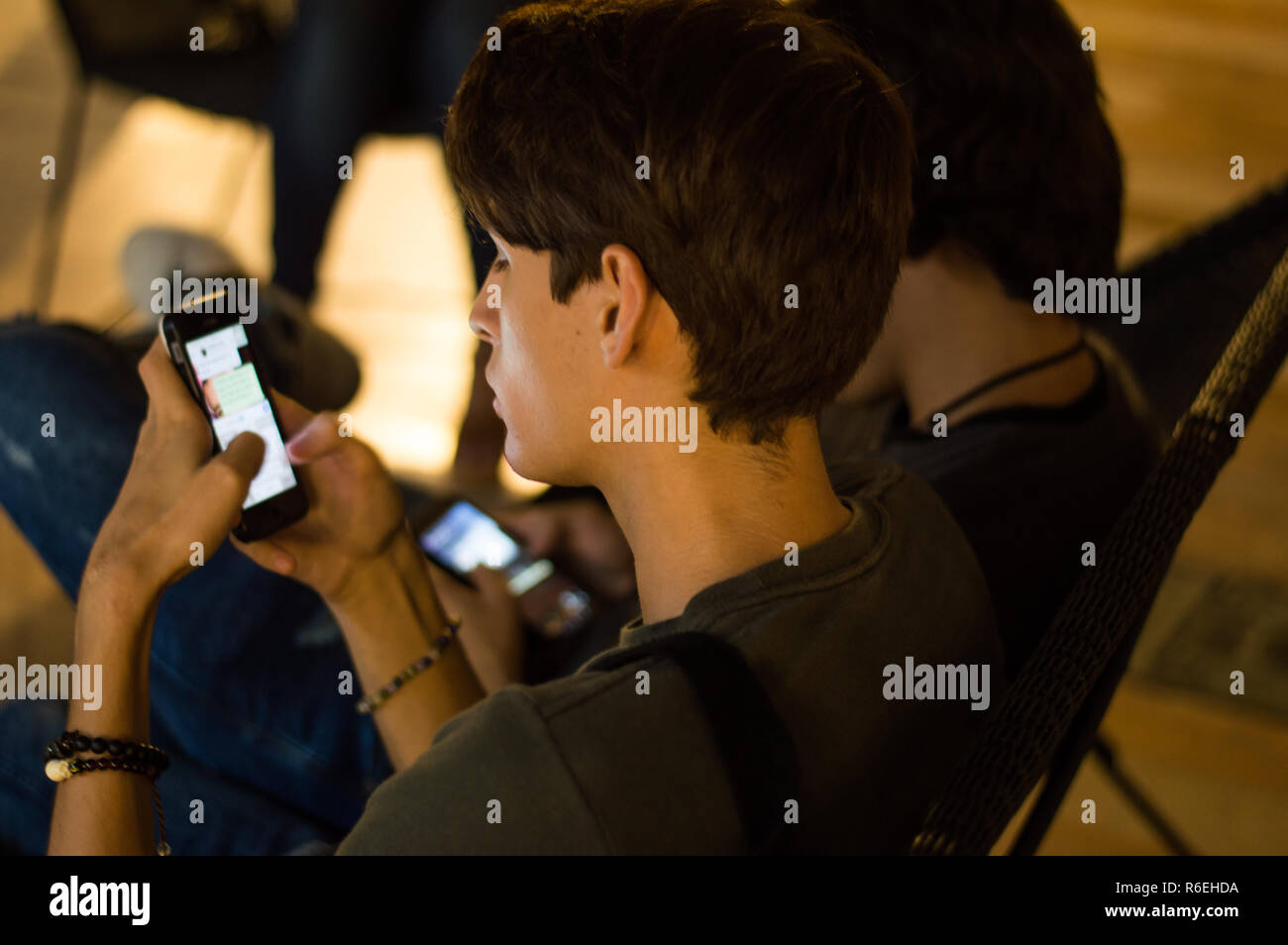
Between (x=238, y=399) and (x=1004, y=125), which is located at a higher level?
(x=1004, y=125)

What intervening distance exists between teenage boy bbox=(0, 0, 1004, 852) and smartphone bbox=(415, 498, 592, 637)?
361 millimetres

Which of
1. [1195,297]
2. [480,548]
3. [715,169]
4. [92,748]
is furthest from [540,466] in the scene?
[1195,297]

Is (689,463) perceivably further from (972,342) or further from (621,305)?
(972,342)

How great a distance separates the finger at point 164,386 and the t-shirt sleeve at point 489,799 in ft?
1.24

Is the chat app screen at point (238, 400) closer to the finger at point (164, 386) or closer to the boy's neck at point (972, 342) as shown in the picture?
the finger at point (164, 386)

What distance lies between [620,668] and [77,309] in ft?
5.99

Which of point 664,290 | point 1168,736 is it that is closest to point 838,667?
point 664,290

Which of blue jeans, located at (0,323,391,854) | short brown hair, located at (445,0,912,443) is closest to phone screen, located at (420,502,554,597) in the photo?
blue jeans, located at (0,323,391,854)

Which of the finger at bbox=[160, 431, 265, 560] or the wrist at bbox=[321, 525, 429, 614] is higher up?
the finger at bbox=[160, 431, 265, 560]

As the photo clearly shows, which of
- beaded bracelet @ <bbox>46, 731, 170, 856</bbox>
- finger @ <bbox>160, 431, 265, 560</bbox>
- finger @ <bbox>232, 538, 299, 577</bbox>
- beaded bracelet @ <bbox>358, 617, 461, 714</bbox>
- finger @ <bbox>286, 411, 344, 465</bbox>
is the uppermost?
finger @ <bbox>286, 411, 344, 465</bbox>

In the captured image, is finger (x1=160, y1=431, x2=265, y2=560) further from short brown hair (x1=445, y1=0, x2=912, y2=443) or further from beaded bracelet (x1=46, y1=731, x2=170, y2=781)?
short brown hair (x1=445, y1=0, x2=912, y2=443)

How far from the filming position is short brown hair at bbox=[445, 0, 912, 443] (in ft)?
1.98

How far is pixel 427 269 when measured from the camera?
2.33 meters

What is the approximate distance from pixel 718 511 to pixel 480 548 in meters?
0.50
